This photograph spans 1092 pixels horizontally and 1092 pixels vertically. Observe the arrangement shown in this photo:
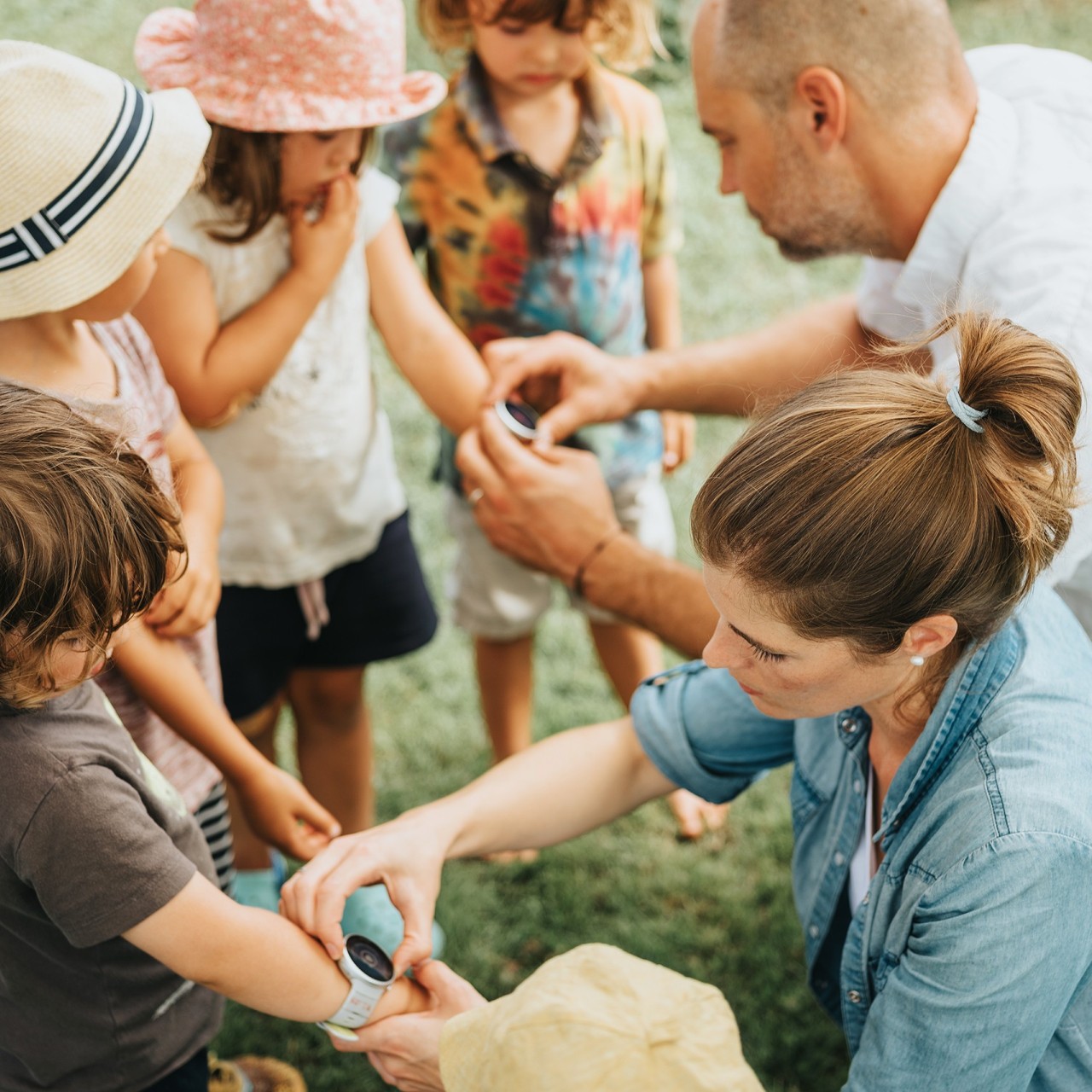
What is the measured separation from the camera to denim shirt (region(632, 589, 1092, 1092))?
1.40 m

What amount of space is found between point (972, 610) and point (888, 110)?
114cm

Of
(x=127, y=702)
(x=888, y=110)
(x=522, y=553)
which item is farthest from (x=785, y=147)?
(x=127, y=702)

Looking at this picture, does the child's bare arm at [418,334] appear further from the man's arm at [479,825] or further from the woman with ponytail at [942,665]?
the woman with ponytail at [942,665]

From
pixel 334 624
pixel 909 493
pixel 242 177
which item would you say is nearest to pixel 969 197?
pixel 909 493

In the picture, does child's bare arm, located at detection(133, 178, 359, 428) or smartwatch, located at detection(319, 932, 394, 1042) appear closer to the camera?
smartwatch, located at detection(319, 932, 394, 1042)

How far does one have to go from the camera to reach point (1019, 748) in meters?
1.49

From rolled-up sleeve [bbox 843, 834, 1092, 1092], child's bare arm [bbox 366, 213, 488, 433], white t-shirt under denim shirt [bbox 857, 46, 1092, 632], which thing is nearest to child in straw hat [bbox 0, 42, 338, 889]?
child's bare arm [bbox 366, 213, 488, 433]

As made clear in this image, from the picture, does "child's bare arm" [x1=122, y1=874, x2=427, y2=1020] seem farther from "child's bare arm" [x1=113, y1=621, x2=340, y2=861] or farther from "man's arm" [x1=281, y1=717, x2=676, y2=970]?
"child's bare arm" [x1=113, y1=621, x2=340, y2=861]

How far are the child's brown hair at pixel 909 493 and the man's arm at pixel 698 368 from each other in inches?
46.9

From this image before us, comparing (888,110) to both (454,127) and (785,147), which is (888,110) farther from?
(454,127)

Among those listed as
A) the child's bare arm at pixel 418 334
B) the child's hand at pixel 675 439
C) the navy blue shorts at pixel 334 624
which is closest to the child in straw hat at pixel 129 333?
the navy blue shorts at pixel 334 624

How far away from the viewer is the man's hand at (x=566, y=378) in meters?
2.54

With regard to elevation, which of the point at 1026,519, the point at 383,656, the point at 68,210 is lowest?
the point at 383,656

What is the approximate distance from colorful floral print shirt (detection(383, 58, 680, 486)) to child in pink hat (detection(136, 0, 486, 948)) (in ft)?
1.15
